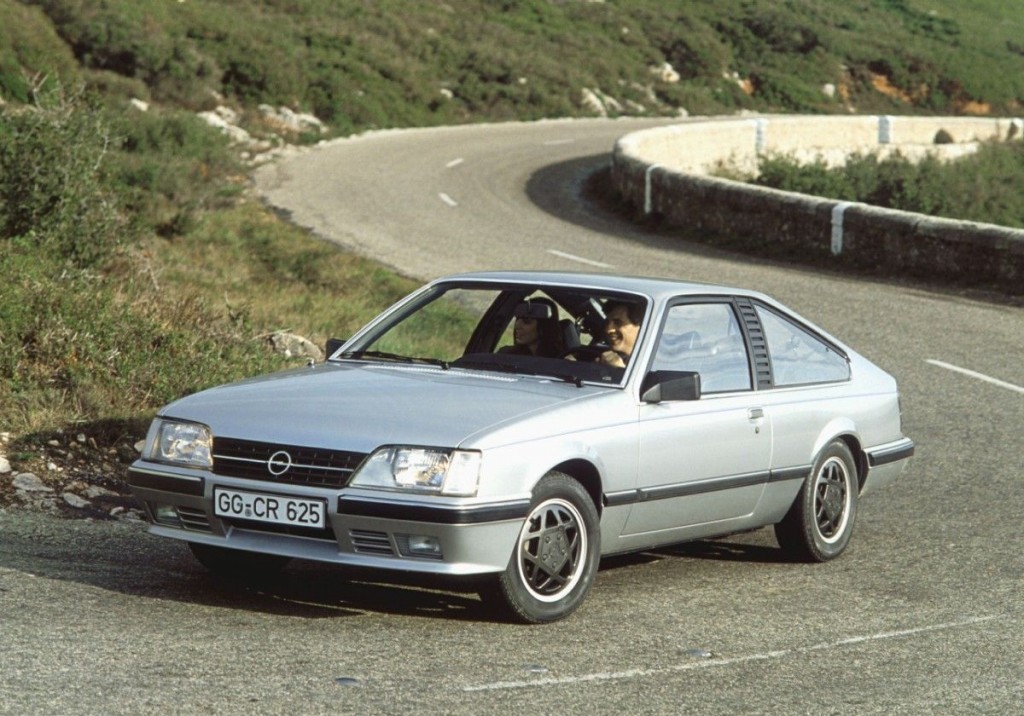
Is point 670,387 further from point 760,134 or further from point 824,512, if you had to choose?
point 760,134

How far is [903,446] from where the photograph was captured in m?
8.52

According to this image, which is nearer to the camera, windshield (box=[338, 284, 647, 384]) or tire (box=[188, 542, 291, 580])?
tire (box=[188, 542, 291, 580])

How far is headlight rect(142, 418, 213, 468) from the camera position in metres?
6.38

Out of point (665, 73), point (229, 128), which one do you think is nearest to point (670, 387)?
point (229, 128)

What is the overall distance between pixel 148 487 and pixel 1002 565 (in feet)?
13.3

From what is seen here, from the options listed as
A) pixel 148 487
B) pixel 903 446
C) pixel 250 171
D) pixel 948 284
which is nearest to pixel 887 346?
pixel 948 284

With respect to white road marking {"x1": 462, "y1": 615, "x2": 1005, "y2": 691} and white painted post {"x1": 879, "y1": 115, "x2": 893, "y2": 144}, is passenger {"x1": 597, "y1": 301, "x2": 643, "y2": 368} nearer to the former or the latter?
white road marking {"x1": 462, "y1": 615, "x2": 1005, "y2": 691}

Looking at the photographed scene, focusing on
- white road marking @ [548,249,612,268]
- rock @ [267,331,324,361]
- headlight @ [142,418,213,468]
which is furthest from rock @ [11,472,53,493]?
white road marking @ [548,249,612,268]

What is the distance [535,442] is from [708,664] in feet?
3.51

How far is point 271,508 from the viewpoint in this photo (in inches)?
241

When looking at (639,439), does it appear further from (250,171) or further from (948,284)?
(250,171)

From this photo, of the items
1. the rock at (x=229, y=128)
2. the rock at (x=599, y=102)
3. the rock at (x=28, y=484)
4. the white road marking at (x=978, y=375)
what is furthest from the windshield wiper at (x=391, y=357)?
the rock at (x=599, y=102)

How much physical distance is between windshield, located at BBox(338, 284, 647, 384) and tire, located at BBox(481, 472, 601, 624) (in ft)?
2.33

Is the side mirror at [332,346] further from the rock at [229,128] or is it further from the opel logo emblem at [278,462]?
the rock at [229,128]
